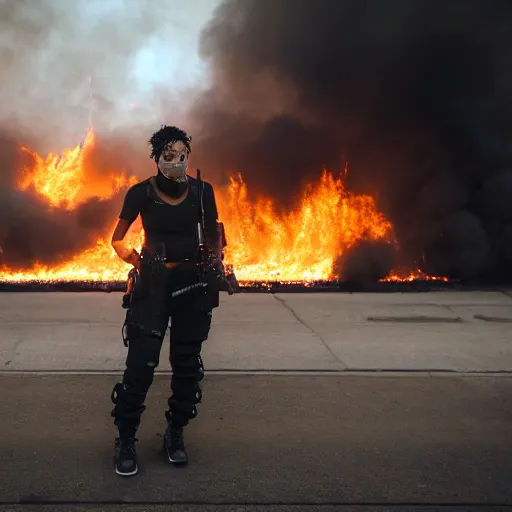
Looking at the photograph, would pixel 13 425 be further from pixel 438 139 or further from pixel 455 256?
pixel 438 139

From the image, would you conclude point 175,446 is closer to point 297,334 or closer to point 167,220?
point 167,220

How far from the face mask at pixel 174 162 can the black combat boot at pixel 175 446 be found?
1.30 meters

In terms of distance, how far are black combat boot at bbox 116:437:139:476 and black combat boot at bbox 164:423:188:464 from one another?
0.61ft

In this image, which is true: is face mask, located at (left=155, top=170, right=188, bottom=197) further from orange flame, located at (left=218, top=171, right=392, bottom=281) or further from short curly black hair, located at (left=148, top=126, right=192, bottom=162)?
orange flame, located at (left=218, top=171, right=392, bottom=281)

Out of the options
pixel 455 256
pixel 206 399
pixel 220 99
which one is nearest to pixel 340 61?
pixel 220 99

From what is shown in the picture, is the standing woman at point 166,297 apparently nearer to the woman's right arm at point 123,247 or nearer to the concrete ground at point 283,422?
the woman's right arm at point 123,247

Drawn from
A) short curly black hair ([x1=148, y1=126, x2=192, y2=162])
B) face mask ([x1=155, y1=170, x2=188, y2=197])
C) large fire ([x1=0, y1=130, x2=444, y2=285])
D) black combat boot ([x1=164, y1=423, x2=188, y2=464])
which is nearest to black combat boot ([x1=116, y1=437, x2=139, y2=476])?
black combat boot ([x1=164, y1=423, x2=188, y2=464])

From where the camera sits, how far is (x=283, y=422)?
12.5 ft

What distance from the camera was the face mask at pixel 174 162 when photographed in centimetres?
A: 313

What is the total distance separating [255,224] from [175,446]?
12.9m

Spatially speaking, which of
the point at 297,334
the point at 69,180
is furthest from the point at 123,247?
the point at 69,180

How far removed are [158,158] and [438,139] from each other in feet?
46.2

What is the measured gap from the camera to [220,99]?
60.6 feet

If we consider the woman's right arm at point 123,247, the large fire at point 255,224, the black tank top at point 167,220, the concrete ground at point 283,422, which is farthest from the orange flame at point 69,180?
the black tank top at point 167,220
